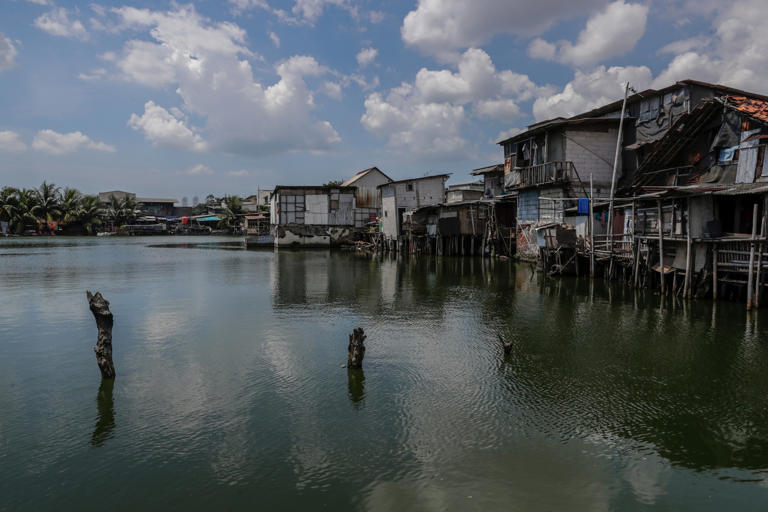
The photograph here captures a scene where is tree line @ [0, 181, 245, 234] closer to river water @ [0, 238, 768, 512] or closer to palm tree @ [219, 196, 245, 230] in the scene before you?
palm tree @ [219, 196, 245, 230]

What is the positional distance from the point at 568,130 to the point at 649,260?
38.7 ft

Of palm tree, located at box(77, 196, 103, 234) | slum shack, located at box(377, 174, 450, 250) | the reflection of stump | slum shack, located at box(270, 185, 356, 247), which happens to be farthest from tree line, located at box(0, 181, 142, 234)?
the reflection of stump

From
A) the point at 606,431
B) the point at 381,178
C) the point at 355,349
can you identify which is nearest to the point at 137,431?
the point at 355,349

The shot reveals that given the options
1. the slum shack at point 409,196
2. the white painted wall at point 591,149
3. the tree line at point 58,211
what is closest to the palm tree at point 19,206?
the tree line at point 58,211

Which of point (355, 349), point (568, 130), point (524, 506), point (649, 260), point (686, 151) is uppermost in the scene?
point (568, 130)

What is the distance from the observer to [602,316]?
15.2 m

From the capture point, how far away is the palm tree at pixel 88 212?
80.7m

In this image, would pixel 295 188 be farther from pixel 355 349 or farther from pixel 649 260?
pixel 355 349

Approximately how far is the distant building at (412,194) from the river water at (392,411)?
30.3 meters

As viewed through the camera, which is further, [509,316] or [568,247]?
[568,247]

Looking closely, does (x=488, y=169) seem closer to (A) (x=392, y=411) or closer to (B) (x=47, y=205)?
(A) (x=392, y=411)

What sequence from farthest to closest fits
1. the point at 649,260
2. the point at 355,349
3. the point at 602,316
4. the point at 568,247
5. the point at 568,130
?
1. the point at 568,130
2. the point at 568,247
3. the point at 649,260
4. the point at 602,316
5. the point at 355,349

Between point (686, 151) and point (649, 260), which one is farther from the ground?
point (686, 151)

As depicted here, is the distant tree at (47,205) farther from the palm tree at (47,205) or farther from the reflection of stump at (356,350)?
the reflection of stump at (356,350)
